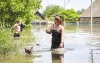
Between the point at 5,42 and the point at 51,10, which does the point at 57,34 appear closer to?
the point at 5,42

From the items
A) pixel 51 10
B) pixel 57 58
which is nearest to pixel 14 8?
pixel 57 58

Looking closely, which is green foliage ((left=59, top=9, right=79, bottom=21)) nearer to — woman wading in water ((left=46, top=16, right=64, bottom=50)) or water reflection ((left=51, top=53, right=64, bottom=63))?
woman wading in water ((left=46, top=16, right=64, bottom=50))

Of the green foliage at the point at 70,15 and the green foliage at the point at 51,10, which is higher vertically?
the green foliage at the point at 51,10

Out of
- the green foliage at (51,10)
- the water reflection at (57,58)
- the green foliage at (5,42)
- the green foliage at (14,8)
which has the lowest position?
the water reflection at (57,58)

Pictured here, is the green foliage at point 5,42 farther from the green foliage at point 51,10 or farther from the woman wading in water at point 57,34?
the green foliage at point 51,10

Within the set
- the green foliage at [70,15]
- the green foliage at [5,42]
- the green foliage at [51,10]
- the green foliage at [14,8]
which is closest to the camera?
the green foliage at [5,42]

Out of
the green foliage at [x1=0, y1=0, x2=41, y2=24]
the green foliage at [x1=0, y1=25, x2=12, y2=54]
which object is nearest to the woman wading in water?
the green foliage at [x1=0, y1=25, x2=12, y2=54]

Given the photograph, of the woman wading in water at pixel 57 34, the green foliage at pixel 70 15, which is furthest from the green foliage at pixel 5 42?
the green foliage at pixel 70 15

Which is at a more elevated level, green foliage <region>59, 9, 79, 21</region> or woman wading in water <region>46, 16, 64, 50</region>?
green foliage <region>59, 9, 79, 21</region>

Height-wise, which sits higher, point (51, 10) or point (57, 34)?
point (51, 10)

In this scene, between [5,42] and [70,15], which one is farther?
[70,15]

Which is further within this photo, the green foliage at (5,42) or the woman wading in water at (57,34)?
the woman wading in water at (57,34)

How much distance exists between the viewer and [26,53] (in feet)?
45.4

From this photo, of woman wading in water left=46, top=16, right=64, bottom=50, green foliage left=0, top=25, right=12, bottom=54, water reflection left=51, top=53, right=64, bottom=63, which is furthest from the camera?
woman wading in water left=46, top=16, right=64, bottom=50
